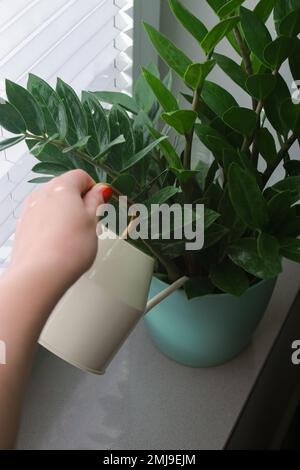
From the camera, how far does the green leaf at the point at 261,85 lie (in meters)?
0.61

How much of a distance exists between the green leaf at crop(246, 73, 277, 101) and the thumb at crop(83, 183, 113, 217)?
0.21m

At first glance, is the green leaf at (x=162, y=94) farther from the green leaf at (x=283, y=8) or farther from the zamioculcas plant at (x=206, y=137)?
the green leaf at (x=283, y=8)

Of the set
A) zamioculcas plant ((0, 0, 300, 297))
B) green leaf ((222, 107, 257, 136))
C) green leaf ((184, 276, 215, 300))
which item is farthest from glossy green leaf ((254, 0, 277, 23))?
green leaf ((184, 276, 215, 300))

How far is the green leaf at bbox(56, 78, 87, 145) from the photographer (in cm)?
60

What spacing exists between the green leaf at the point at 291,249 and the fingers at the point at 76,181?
0.86 ft

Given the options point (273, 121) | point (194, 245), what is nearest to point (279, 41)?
point (273, 121)

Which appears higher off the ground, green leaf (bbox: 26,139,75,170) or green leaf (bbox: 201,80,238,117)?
green leaf (bbox: 26,139,75,170)

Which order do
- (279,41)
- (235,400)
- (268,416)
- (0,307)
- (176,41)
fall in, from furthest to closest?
(176,41), (235,400), (268,416), (279,41), (0,307)

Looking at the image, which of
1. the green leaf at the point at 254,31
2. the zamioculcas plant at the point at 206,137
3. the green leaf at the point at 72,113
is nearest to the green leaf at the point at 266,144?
the zamioculcas plant at the point at 206,137

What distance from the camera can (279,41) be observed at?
59 cm

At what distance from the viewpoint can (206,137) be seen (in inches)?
26.5

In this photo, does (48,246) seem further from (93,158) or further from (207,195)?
(207,195)

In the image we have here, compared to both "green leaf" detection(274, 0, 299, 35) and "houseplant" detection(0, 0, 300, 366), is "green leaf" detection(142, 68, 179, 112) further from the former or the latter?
"green leaf" detection(274, 0, 299, 35)
